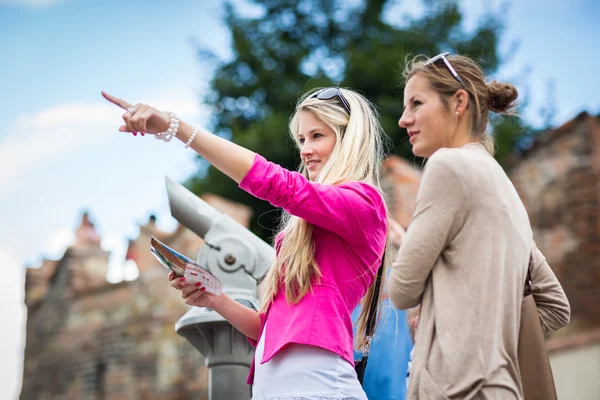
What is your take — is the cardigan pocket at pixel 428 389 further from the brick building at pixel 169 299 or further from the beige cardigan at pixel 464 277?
the brick building at pixel 169 299

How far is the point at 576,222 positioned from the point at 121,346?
5680 millimetres

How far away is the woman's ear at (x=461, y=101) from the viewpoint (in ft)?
5.84

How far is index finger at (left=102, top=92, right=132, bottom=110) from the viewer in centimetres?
179

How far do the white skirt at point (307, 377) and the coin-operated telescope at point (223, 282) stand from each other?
941 millimetres

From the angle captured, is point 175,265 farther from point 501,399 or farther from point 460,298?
point 501,399

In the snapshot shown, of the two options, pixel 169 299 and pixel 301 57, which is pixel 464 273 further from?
pixel 301 57

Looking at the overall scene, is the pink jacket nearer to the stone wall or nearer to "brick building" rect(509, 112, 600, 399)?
"brick building" rect(509, 112, 600, 399)

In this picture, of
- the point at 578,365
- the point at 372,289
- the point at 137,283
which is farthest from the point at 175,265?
the point at 137,283

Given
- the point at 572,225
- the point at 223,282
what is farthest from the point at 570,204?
the point at 223,282

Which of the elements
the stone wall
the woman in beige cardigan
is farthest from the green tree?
the woman in beige cardigan

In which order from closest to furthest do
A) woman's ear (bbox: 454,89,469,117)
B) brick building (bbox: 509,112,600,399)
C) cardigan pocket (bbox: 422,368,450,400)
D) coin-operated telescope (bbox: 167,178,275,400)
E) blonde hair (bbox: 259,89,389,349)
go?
cardigan pocket (bbox: 422,368,450,400) → woman's ear (bbox: 454,89,469,117) → blonde hair (bbox: 259,89,389,349) → coin-operated telescope (bbox: 167,178,275,400) → brick building (bbox: 509,112,600,399)

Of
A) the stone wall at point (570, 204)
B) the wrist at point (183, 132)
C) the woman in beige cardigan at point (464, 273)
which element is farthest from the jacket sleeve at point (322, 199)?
the stone wall at point (570, 204)

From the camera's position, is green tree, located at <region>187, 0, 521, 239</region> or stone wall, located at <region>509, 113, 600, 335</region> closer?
stone wall, located at <region>509, 113, 600, 335</region>

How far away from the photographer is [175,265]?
196cm
